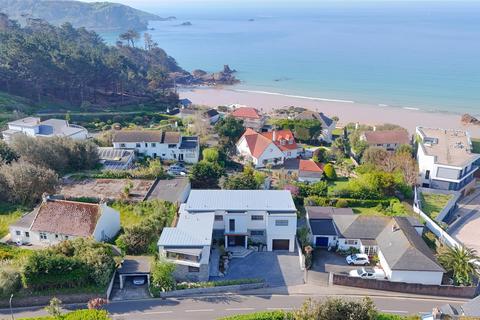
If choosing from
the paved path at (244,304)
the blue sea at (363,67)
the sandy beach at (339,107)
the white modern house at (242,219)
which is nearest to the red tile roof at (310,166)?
the white modern house at (242,219)

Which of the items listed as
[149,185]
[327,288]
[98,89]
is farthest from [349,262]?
[98,89]

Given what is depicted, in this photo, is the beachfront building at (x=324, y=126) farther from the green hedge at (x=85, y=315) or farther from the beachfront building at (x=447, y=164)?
the green hedge at (x=85, y=315)

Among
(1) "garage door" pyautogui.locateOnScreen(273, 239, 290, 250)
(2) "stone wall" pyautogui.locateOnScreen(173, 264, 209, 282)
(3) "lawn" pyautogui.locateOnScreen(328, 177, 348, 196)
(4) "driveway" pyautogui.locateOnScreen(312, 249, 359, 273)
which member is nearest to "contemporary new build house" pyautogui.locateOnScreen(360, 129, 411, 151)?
(3) "lawn" pyautogui.locateOnScreen(328, 177, 348, 196)

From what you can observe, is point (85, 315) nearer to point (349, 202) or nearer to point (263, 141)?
point (349, 202)

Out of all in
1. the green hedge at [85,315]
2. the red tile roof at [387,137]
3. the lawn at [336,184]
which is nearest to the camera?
the green hedge at [85,315]

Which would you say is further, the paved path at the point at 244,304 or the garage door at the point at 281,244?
the garage door at the point at 281,244

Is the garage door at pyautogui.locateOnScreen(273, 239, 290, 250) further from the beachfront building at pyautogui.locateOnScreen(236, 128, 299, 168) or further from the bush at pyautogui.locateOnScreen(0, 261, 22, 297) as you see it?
the beachfront building at pyautogui.locateOnScreen(236, 128, 299, 168)

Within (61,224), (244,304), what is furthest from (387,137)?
(61,224)
